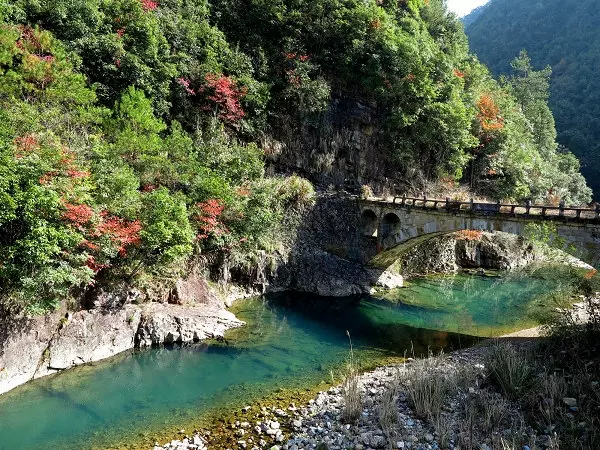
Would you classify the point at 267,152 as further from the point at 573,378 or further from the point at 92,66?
the point at 573,378

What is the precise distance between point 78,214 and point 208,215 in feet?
23.5

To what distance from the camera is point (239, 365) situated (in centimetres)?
1339

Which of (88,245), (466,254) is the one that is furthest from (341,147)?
(88,245)

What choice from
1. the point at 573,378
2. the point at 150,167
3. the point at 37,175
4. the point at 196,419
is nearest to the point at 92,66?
the point at 150,167

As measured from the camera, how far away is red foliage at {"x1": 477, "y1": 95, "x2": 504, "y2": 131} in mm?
33769

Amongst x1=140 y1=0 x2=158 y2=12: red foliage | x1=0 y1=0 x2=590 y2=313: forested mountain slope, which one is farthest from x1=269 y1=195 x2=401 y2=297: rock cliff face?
x1=140 y1=0 x2=158 y2=12: red foliage

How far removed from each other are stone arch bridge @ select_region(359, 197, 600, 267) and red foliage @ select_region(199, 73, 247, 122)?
11438mm

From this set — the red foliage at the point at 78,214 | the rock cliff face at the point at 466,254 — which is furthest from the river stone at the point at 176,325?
the rock cliff face at the point at 466,254

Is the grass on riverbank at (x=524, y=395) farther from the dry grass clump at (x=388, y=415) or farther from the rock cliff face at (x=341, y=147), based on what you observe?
the rock cliff face at (x=341, y=147)

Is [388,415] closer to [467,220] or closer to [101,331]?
[101,331]

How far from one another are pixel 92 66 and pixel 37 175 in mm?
14577

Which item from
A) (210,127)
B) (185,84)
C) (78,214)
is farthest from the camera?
(210,127)

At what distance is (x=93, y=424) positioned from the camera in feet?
31.7

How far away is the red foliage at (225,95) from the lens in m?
25.5
